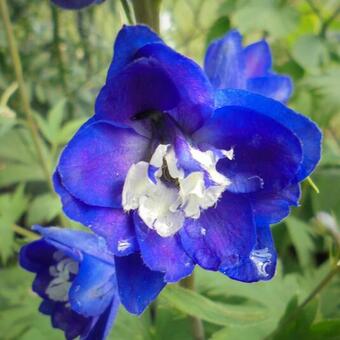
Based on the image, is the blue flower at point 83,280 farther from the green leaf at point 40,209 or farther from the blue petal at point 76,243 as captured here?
the green leaf at point 40,209

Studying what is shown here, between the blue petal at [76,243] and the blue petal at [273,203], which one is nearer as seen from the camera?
the blue petal at [273,203]

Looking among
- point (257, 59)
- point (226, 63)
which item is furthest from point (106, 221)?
point (257, 59)

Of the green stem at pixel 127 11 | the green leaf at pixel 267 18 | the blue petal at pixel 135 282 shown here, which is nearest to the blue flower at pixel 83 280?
the blue petal at pixel 135 282

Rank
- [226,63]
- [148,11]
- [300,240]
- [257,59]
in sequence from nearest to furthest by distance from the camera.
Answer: [148,11]
[226,63]
[257,59]
[300,240]

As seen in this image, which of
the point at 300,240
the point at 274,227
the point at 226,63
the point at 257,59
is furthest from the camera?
the point at 274,227

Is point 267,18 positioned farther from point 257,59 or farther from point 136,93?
point 136,93

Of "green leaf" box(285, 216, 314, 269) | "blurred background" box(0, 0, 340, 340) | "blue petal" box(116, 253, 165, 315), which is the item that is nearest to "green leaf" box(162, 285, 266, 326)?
"blurred background" box(0, 0, 340, 340)
